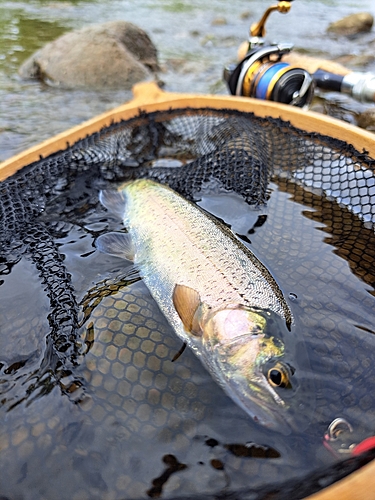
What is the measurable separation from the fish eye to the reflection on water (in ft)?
0.43

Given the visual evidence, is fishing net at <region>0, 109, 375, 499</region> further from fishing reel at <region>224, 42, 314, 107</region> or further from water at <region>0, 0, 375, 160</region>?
water at <region>0, 0, 375, 160</region>

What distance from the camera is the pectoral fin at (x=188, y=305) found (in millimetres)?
1889

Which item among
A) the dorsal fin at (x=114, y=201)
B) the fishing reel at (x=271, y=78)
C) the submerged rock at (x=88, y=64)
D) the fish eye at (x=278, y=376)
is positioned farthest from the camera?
the submerged rock at (x=88, y=64)

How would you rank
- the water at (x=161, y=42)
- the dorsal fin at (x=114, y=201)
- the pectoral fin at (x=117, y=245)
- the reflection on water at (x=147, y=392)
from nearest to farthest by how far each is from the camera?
the reflection on water at (x=147, y=392) → the pectoral fin at (x=117, y=245) → the dorsal fin at (x=114, y=201) → the water at (x=161, y=42)

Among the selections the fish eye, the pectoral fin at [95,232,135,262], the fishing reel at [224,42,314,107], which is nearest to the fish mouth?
the fish eye

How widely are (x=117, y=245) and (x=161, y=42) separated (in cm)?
1023

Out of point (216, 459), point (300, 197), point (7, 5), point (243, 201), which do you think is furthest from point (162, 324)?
point (7, 5)

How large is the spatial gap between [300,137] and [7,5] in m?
14.6

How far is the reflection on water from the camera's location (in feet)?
4.79

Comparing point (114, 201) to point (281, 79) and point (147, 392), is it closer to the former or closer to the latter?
point (147, 392)

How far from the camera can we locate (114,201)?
2932 mm

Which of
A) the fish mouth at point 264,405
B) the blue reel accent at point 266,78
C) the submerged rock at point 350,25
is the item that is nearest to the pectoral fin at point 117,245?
the fish mouth at point 264,405

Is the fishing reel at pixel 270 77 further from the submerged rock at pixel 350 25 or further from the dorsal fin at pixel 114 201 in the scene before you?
the submerged rock at pixel 350 25

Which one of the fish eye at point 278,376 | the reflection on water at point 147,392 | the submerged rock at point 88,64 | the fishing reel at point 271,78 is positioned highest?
the fishing reel at point 271,78
